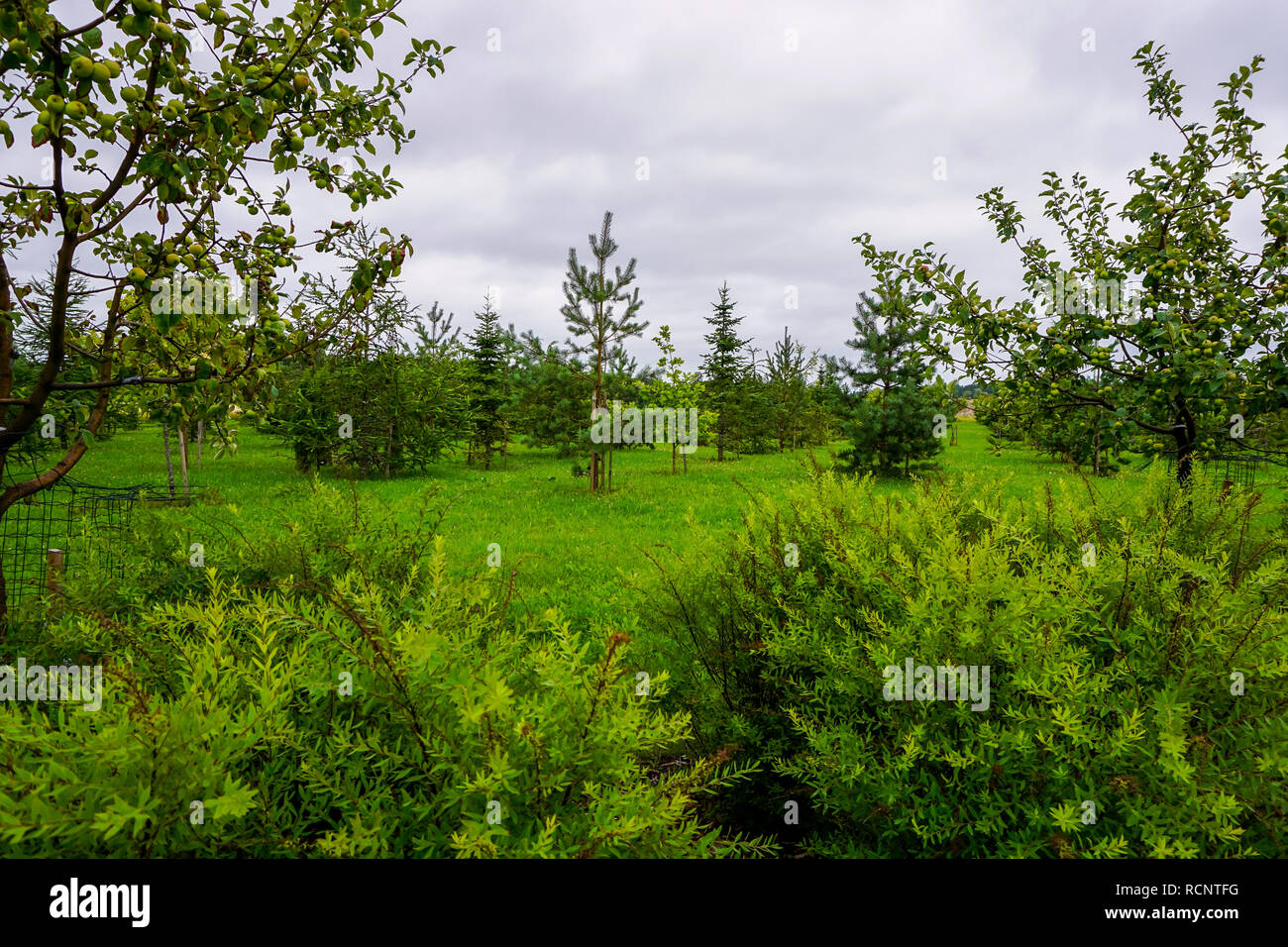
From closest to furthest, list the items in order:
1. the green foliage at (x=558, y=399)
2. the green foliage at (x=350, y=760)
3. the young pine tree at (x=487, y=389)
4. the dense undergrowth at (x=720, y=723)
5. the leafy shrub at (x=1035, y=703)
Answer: the green foliage at (x=350, y=760), the dense undergrowth at (x=720, y=723), the leafy shrub at (x=1035, y=703), the green foliage at (x=558, y=399), the young pine tree at (x=487, y=389)

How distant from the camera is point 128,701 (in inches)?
61.9

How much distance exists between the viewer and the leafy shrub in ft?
5.68

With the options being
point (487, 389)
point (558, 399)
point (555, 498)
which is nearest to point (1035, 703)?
point (555, 498)

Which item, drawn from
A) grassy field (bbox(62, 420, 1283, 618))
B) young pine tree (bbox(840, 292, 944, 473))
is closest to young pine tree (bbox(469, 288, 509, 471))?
grassy field (bbox(62, 420, 1283, 618))

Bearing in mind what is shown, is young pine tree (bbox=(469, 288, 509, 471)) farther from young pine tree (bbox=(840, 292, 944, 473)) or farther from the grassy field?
young pine tree (bbox=(840, 292, 944, 473))

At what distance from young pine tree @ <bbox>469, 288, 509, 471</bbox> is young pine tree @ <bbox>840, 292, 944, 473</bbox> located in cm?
1227

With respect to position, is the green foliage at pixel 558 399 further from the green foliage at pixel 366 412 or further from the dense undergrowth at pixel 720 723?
the dense undergrowth at pixel 720 723

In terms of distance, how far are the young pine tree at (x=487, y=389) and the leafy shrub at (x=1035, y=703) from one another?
18963 millimetres

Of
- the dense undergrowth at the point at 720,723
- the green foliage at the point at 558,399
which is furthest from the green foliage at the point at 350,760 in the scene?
the green foliage at the point at 558,399

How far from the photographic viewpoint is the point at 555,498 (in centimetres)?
1408

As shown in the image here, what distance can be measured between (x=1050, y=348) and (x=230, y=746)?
5407mm

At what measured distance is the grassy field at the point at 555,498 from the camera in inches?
180

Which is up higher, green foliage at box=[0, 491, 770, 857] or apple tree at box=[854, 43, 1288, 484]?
apple tree at box=[854, 43, 1288, 484]
